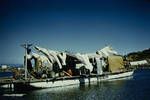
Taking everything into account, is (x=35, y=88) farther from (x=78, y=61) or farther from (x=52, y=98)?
(x=78, y=61)

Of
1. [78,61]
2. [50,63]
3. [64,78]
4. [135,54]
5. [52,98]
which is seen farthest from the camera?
[135,54]

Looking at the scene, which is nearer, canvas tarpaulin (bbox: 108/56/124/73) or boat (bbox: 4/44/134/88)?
boat (bbox: 4/44/134/88)

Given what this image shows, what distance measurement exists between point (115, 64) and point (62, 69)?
13340 mm

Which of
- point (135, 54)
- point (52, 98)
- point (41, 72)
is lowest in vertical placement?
point (52, 98)

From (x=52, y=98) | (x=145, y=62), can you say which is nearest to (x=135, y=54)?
(x=145, y=62)

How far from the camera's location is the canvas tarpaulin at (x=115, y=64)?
2288 inches

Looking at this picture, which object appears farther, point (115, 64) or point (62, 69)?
point (115, 64)

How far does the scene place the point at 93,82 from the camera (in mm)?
51125

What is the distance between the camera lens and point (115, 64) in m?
59.3

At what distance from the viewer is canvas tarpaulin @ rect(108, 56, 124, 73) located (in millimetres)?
58112

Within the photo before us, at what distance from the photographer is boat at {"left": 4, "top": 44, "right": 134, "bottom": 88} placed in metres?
42.7

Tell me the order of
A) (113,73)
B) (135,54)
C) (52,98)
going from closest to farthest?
(52,98)
(113,73)
(135,54)

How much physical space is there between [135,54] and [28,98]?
415 feet

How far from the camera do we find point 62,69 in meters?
51.1
